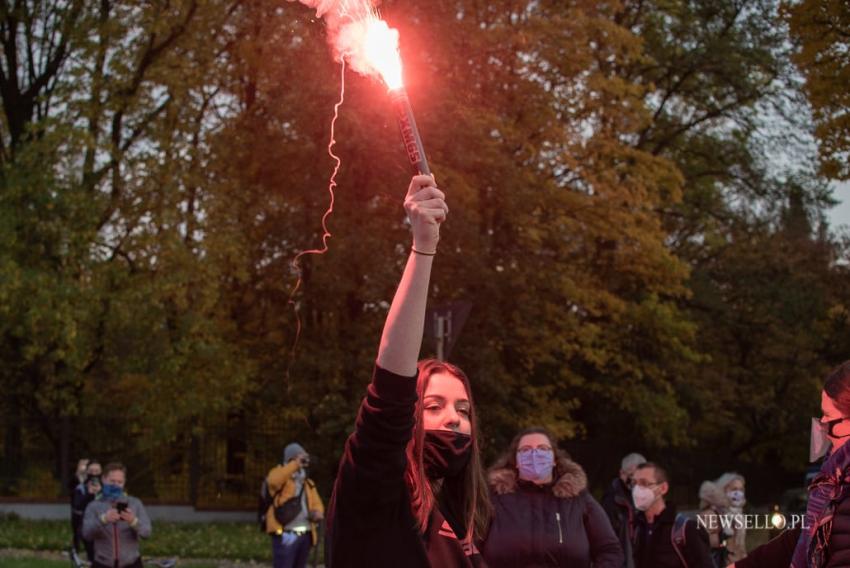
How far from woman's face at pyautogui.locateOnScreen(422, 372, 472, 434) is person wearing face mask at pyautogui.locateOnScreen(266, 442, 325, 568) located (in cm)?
1065

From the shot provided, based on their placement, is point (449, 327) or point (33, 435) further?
point (33, 435)

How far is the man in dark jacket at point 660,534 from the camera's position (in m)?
9.03

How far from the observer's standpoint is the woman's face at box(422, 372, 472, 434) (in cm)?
383

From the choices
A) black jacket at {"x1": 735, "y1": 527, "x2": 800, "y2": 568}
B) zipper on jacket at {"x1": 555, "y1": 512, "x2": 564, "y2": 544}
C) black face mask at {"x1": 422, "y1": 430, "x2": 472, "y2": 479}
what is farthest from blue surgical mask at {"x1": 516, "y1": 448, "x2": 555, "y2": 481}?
black face mask at {"x1": 422, "y1": 430, "x2": 472, "y2": 479}

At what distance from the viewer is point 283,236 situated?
87.2ft

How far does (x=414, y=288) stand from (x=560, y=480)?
14.4 ft

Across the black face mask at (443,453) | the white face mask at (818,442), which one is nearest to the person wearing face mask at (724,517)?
the white face mask at (818,442)

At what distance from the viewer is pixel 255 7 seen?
2842cm

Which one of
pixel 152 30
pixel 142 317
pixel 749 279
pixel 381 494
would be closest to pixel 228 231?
pixel 142 317

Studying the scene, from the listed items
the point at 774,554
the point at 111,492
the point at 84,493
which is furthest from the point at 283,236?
the point at 774,554

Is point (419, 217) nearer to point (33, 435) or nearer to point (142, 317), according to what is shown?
point (142, 317)

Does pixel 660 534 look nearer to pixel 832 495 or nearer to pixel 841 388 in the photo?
pixel 841 388

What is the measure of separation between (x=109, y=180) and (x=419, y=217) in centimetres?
2476

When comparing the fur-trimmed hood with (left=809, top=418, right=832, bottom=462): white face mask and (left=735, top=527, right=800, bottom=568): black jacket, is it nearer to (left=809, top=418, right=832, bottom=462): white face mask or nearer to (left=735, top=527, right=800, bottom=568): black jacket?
(left=735, top=527, right=800, bottom=568): black jacket
